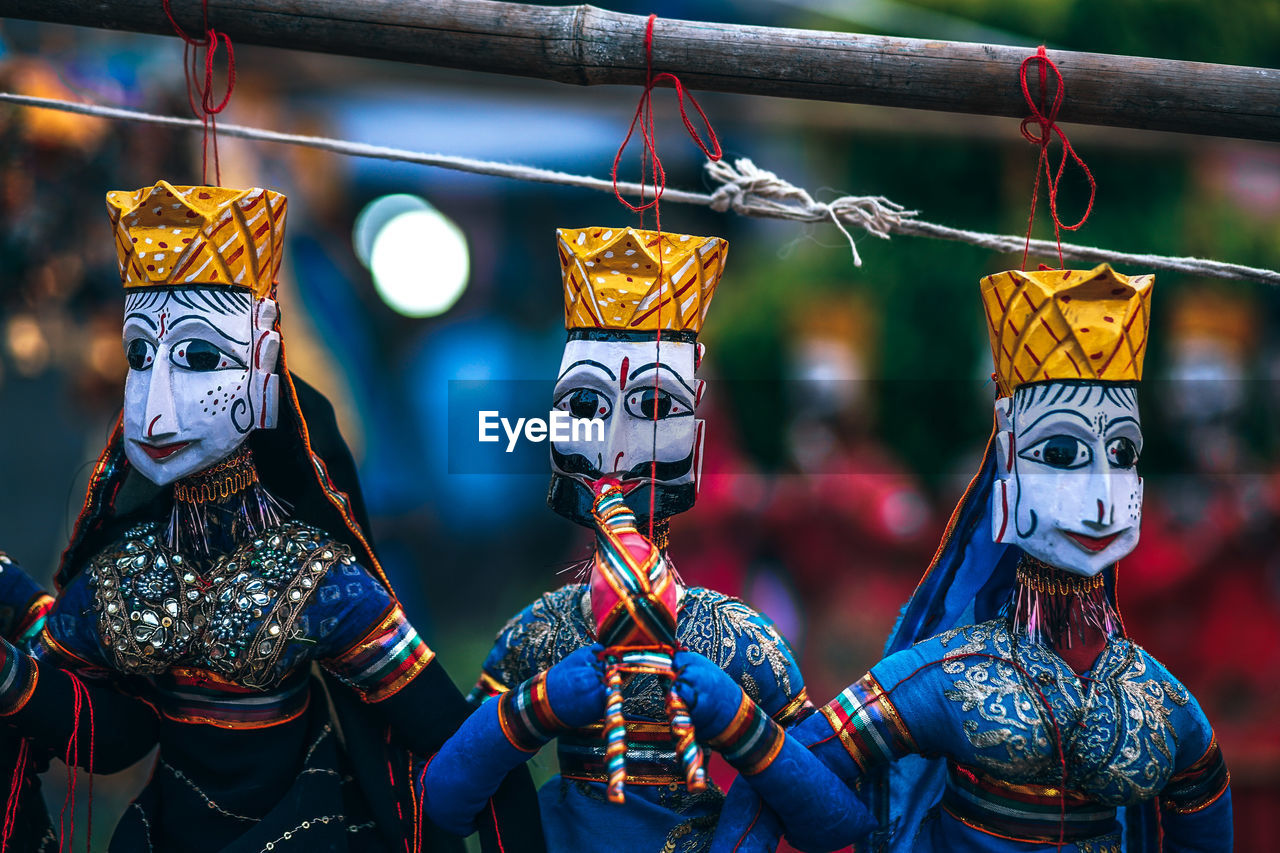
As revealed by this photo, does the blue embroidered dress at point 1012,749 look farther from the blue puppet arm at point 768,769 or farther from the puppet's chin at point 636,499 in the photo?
the puppet's chin at point 636,499

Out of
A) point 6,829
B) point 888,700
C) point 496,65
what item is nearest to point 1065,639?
point 888,700

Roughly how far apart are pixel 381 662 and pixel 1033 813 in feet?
4.62

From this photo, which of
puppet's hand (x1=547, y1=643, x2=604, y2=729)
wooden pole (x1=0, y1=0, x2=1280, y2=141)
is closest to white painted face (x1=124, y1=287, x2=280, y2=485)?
wooden pole (x1=0, y1=0, x2=1280, y2=141)

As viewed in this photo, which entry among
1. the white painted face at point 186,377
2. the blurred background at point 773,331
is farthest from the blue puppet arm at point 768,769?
the blurred background at point 773,331

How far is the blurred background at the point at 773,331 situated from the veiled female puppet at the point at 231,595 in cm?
216

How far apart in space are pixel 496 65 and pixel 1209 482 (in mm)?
4460

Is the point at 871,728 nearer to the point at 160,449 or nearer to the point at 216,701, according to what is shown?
the point at 216,701

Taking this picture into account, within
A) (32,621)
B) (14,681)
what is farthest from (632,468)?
(32,621)

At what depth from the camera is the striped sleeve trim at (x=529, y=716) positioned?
238 cm

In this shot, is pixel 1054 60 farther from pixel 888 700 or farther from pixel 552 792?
pixel 552 792

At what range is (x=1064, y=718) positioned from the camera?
2494 millimetres

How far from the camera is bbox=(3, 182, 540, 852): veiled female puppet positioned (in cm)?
260

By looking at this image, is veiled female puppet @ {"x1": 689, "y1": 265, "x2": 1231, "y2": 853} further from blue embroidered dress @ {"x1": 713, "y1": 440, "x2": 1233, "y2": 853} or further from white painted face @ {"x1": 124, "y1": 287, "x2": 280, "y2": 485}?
white painted face @ {"x1": 124, "y1": 287, "x2": 280, "y2": 485}

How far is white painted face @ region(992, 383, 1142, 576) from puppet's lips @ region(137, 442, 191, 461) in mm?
1751
